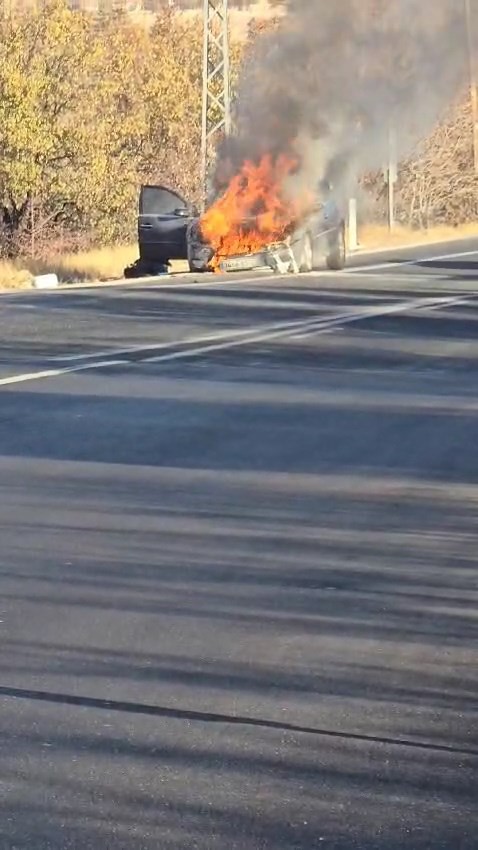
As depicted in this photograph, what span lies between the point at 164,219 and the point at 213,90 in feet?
56.9

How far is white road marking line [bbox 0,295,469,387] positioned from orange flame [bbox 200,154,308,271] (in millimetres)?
5984

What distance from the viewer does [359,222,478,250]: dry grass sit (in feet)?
167

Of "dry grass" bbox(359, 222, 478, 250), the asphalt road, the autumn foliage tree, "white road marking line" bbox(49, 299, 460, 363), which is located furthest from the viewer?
"dry grass" bbox(359, 222, 478, 250)

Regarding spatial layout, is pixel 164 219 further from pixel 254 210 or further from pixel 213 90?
pixel 213 90

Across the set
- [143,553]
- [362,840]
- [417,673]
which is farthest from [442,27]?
[362,840]

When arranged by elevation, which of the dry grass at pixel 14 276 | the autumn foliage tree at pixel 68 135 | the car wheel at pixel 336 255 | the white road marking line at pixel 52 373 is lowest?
the white road marking line at pixel 52 373

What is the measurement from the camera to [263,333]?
19.4 metres

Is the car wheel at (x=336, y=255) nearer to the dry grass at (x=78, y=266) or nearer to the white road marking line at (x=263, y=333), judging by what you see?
the white road marking line at (x=263, y=333)

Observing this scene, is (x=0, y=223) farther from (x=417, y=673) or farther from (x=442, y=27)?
(x=417, y=673)

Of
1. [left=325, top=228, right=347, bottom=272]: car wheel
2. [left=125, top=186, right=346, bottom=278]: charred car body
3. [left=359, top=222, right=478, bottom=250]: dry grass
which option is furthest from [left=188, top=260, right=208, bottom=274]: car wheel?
[left=359, top=222, right=478, bottom=250]: dry grass

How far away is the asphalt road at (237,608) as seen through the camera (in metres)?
4.98

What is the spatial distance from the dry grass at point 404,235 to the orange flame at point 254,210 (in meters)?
16.4

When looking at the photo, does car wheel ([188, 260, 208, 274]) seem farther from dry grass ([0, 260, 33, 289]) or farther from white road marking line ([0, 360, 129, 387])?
white road marking line ([0, 360, 129, 387])

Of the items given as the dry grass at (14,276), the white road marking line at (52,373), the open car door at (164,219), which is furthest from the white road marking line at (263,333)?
the dry grass at (14,276)
